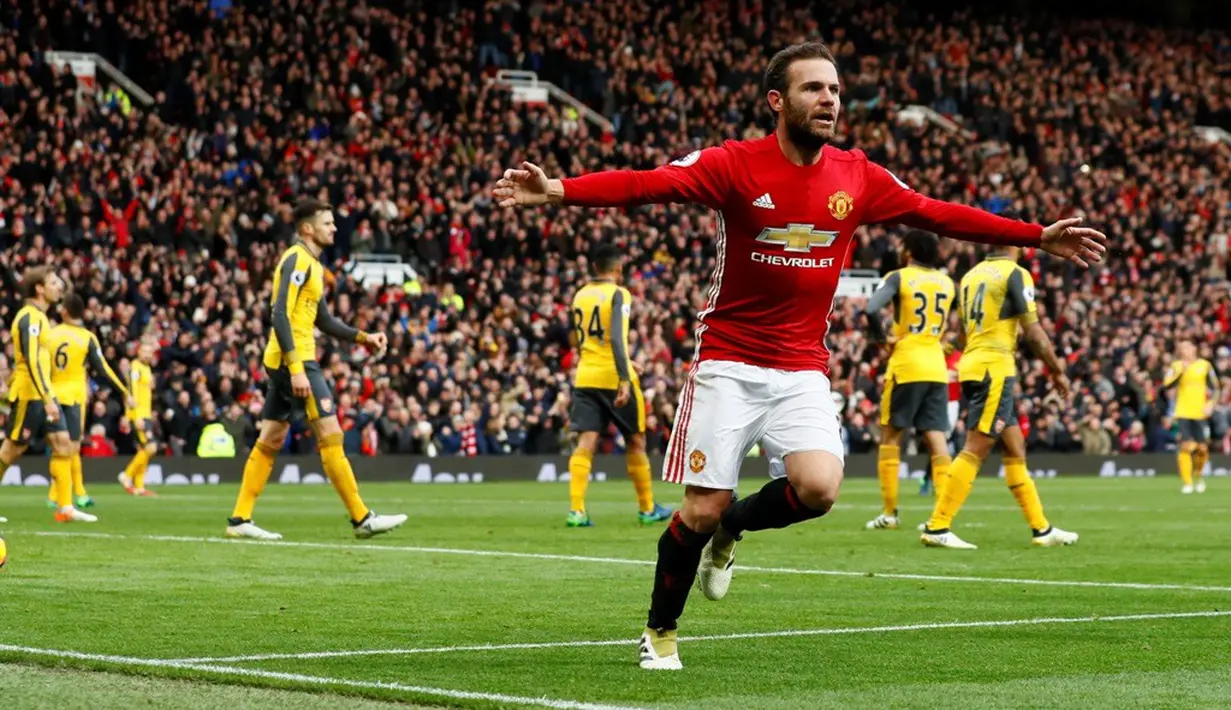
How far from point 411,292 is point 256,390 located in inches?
179

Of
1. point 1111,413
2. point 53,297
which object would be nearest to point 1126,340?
point 1111,413

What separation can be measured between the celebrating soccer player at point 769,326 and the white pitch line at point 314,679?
3.40 feet

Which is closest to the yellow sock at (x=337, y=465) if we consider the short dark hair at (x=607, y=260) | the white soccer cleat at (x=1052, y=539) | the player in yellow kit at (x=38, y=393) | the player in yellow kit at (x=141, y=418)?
Result: the short dark hair at (x=607, y=260)

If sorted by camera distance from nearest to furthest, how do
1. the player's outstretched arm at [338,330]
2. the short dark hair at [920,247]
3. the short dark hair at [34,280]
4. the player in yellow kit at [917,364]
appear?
the player's outstretched arm at [338,330] → the short dark hair at [920,247] → the player in yellow kit at [917,364] → the short dark hair at [34,280]

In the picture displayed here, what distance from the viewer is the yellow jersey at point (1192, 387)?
28938 millimetres

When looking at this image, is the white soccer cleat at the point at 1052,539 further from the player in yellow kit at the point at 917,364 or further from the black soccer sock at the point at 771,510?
the black soccer sock at the point at 771,510

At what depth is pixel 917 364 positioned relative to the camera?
15891 mm

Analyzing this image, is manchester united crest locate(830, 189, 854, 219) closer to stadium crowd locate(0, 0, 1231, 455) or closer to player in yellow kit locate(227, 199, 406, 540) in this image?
player in yellow kit locate(227, 199, 406, 540)

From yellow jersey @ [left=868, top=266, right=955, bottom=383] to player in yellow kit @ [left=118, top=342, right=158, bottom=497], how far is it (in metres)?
10.8

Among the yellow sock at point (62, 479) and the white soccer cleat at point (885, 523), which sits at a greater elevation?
the yellow sock at point (62, 479)

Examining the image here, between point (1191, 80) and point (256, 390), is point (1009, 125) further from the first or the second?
point (256, 390)

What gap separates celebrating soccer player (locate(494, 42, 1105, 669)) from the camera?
6.97 metres

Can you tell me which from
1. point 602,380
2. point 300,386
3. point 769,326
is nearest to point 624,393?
point 602,380

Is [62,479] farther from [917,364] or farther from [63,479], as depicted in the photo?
[917,364]
